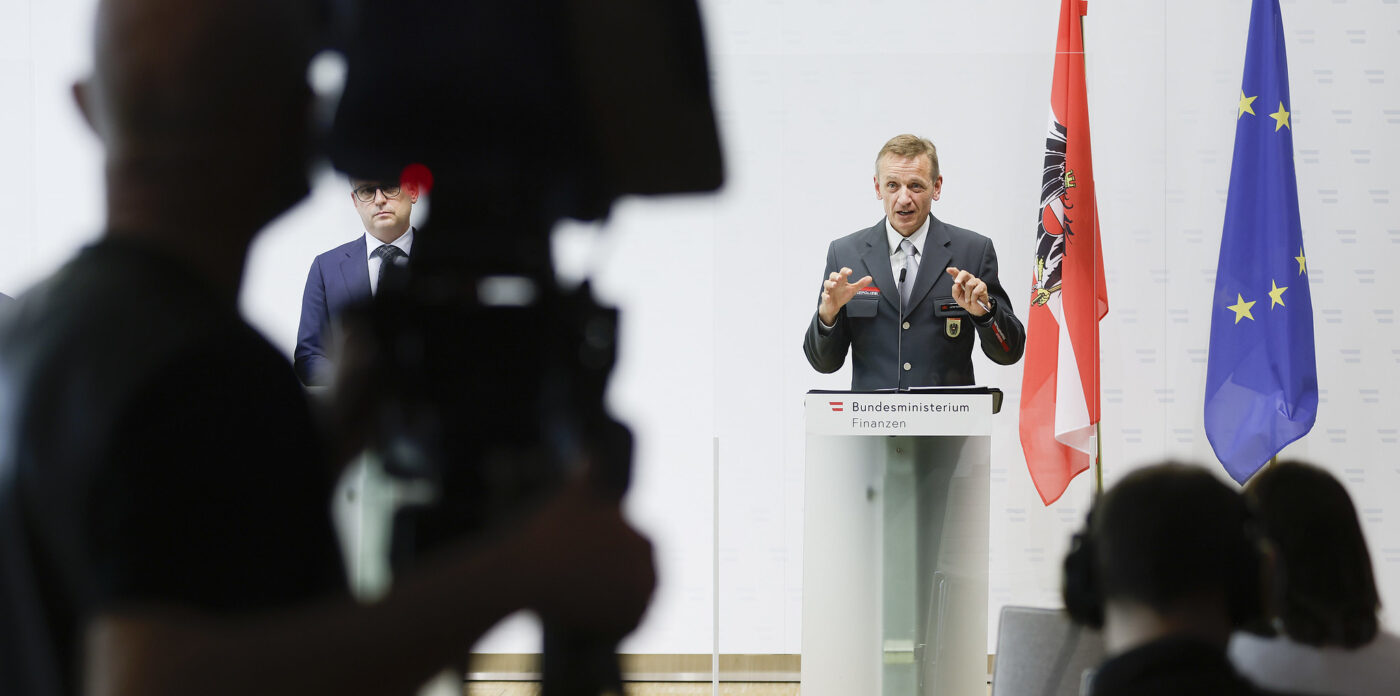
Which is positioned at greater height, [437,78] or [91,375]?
[437,78]

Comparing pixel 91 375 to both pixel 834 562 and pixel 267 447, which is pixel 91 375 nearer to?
pixel 267 447

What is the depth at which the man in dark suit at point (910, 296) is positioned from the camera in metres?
1.06

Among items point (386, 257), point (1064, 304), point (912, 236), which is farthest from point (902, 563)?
point (1064, 304)

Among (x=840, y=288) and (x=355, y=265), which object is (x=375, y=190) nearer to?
(x=355, y=265)

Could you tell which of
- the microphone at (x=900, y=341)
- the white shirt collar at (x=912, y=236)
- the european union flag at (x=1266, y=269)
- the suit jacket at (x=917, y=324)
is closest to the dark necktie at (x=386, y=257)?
the suit jacket at (x=917, y=324)

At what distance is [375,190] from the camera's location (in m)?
0.36

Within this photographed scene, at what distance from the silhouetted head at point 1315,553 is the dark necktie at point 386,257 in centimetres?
42

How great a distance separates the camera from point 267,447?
314 millimetres

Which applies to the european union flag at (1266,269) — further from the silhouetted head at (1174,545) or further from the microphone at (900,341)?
the silhouetted head at (1174,545)

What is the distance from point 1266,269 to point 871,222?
2.40m

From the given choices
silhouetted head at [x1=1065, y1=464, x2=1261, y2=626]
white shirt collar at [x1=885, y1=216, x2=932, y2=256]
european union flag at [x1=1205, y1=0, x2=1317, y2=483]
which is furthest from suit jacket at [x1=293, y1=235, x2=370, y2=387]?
european union flag at [x1=1205, y1=0, x2=1317, y2=483]

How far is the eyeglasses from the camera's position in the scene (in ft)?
1.15

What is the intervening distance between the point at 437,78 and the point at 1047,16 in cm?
134

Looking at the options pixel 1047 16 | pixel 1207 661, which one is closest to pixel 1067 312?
→ pixel 1047 16
